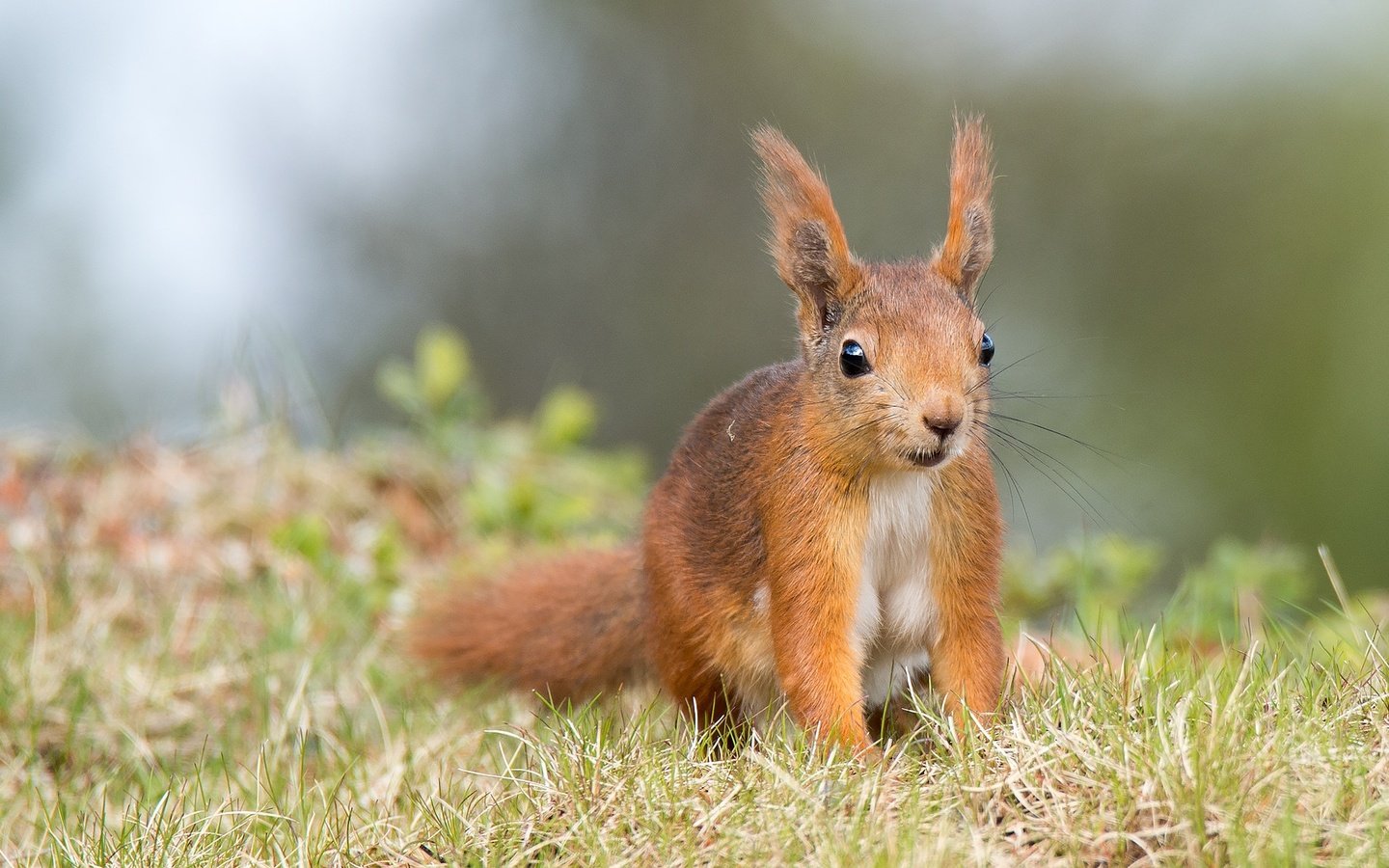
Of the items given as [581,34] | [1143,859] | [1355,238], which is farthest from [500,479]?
[1355,238]

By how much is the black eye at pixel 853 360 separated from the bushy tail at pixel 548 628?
0.89 metres

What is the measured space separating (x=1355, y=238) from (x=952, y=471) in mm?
7345

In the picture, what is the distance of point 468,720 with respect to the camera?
3145 mm

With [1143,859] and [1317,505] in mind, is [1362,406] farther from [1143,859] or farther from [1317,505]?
[1143,859]

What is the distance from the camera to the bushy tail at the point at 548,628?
121 inches

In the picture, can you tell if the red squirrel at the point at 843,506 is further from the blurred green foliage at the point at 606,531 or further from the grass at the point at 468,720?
the blurred green foliage at the point at 606,531

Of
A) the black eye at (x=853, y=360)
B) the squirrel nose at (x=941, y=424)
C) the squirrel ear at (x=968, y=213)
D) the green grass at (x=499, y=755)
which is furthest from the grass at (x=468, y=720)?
the squirrel ear at (x=968, y=213)

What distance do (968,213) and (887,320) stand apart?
1.29ft

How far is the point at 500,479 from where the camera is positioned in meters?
4.93

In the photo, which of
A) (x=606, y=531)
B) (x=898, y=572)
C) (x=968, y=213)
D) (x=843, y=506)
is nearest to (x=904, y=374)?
(x=843, y=506)

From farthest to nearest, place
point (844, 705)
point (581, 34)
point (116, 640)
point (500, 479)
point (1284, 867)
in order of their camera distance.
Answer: point (581, 34)
point (500, 479)
point (116, 640)
point (844, 705)
point (1284, 867)

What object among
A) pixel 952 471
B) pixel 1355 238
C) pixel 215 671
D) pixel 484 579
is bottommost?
pixel 215 671

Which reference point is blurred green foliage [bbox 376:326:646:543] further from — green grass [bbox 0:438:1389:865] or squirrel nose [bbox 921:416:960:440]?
squirrel nose [bbox 921:416:960:440]

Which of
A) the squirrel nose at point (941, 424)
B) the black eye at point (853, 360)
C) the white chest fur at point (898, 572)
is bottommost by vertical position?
the white chest fur at point (898, 572)
